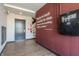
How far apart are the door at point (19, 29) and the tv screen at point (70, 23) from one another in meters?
4.97

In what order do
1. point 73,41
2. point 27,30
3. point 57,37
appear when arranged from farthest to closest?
point 27,30
point 57,37
point 73,41

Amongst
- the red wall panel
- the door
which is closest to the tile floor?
the red wall panel

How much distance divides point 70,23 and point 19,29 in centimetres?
550

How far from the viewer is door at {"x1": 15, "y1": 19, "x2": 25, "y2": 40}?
24.1 ft

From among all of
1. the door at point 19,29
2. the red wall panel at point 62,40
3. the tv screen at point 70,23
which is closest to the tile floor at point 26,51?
→ the red wall panel at point 62,40

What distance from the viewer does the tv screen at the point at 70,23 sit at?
245 cm

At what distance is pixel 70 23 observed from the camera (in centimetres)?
264

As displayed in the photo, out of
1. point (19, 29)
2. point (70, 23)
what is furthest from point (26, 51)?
point (19, 29)

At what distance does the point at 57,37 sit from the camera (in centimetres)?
345

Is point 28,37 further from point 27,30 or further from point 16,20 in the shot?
point 16,20

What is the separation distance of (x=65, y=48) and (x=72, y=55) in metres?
0.34

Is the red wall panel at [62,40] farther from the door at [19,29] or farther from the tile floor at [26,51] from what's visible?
the door at [19,29]

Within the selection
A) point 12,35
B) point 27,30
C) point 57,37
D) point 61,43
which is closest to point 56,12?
point 57,37

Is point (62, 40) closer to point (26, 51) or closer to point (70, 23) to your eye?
point (70, 23)
